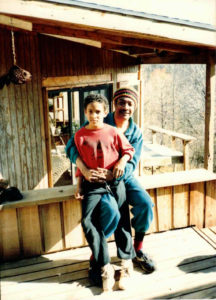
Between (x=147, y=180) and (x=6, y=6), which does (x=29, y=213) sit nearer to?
(x=147, y=180)

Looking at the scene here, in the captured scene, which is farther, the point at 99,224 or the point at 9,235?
the point at 9,235

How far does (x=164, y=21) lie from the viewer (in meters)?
3.05

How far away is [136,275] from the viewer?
2.36 m

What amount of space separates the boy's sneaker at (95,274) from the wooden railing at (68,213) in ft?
1.42

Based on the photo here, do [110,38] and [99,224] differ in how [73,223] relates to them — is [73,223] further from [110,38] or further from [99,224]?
[110,38]

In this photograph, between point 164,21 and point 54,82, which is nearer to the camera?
point 164,21

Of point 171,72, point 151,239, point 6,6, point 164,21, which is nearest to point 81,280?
point 151,239

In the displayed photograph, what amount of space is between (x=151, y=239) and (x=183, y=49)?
250 centimetres

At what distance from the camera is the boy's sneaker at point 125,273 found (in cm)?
219

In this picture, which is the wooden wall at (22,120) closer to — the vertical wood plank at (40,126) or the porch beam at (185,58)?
the vertical wood plank at (40,126)

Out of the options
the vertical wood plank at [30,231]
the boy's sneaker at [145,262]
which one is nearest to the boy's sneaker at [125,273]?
the boy's sneaker at [145,262]

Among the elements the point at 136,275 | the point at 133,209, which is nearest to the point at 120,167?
the point at 133,209

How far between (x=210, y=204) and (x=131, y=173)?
1118mm

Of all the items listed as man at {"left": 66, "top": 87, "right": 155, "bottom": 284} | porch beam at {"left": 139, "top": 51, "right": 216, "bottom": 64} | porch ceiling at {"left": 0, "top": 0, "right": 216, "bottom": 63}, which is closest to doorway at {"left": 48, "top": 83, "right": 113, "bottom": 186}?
porch beam at {"left": 139, "top": 51, "right": 216, "bottom": 64}
